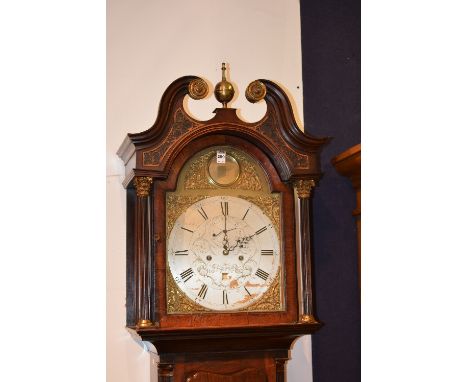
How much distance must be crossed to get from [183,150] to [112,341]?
0.86 m

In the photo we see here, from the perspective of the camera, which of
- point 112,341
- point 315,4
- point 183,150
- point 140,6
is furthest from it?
point 315,4

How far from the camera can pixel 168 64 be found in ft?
9.85

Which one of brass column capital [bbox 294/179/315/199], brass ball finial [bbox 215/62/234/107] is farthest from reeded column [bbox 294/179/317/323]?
brass ball finial [bbox 215/62/234/107]

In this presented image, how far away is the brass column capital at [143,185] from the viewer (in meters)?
2.44

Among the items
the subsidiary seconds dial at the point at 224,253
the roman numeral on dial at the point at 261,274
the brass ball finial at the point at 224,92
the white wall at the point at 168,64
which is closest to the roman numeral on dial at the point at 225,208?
the subsidiary seconds dial at the point at 224,253

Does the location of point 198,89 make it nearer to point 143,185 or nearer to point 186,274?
point 143,185

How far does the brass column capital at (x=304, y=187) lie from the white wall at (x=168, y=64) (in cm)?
61

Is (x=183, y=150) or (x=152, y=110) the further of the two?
(x=152, y=110)

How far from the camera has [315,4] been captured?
3.27 meters

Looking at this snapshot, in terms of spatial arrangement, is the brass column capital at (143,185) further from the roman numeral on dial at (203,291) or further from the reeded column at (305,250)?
the reeded column at (305,250)

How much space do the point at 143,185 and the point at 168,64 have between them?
2.51 feet
